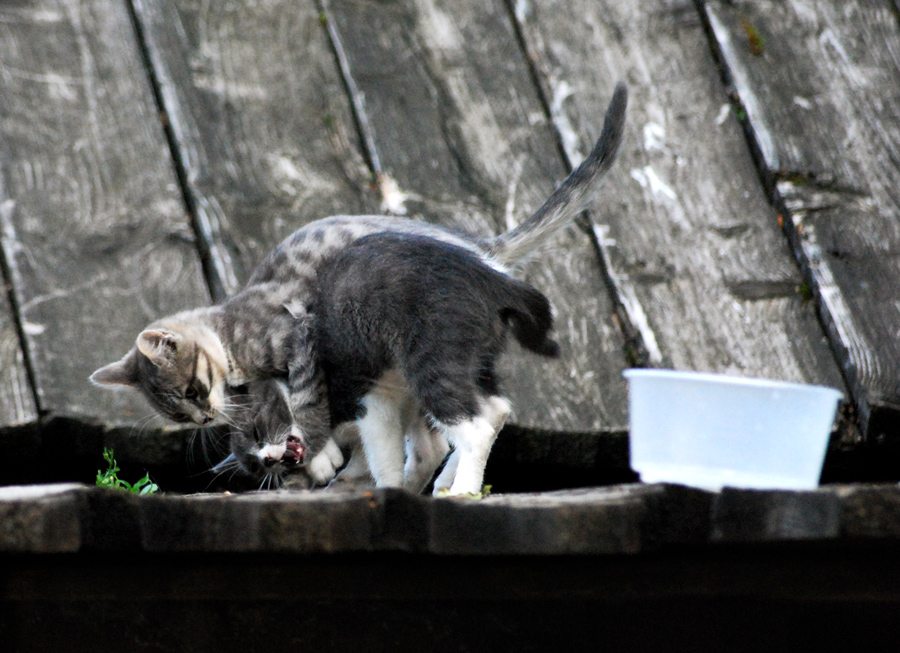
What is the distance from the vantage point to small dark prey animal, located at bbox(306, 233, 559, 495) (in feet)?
9.50

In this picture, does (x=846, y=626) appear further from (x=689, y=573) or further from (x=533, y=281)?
(x=533, y=281)

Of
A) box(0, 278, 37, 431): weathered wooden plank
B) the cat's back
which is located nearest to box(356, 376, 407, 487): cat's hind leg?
the cat's back

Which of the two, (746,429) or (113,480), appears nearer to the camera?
(746,429)

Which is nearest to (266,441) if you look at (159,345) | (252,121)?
(159,345)

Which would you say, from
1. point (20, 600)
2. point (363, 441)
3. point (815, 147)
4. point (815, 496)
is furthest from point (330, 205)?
point (815, 496)

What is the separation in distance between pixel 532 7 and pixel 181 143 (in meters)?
1.26

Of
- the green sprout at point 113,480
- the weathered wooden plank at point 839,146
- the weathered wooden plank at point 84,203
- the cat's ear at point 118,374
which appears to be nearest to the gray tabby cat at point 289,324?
the cat's ear at point 118,374

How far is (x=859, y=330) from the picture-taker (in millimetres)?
3102

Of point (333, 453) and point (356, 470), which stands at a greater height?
point (333, 453)

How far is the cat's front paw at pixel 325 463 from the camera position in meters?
3.44

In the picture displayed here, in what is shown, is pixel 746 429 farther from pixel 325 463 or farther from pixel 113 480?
pixel 325 463

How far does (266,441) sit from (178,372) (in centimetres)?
34

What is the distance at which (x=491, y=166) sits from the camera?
3488 mm

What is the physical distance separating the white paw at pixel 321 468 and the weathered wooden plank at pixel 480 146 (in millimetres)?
684
